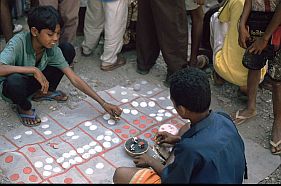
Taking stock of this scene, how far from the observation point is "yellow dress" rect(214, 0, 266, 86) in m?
3.65

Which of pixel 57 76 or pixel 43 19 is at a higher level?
pixel 43 19

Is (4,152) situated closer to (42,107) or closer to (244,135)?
(42,107)

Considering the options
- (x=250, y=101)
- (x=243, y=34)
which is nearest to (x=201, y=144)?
(x=243, y=34)

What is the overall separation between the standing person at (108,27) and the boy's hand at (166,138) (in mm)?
1350

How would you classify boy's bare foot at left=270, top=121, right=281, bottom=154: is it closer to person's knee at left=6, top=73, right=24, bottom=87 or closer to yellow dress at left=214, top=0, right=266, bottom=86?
yellow dress at left=214, top=0, right=266, bottom=86

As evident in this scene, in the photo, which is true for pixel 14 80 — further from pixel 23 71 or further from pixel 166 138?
pixel 166 138

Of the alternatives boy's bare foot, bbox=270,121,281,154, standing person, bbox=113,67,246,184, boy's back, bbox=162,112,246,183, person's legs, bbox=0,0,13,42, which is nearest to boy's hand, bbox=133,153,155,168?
standing person, bbox=113,67,246,184

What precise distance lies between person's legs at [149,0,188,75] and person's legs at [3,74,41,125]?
46.4 inches

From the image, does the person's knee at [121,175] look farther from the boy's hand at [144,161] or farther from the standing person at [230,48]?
the standing person at [230,48]

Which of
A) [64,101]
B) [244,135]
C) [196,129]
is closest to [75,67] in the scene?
[64,101]

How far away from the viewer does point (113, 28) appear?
426cm

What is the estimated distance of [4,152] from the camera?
323 centimetres

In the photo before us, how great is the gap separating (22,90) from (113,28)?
1.23m

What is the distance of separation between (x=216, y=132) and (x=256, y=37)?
1.36m
